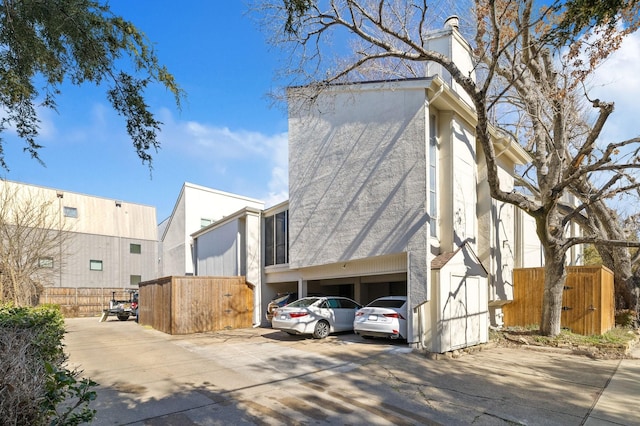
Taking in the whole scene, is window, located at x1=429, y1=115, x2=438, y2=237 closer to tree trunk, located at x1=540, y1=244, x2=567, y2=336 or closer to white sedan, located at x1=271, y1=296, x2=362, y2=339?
tree trunk, located at x1=540, y1=244, x2=567, y2=336

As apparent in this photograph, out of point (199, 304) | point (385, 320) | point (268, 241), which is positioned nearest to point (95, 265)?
point (199, 304)

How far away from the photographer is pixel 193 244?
24312 mm

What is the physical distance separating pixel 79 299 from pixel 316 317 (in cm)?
2109

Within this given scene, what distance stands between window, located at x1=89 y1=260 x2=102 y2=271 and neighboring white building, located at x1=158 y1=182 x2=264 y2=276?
5.14m

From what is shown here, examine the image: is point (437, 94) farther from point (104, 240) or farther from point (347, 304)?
point (104, 240)

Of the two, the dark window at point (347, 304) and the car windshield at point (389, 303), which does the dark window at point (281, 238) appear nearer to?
the dark window at point (347, 304)

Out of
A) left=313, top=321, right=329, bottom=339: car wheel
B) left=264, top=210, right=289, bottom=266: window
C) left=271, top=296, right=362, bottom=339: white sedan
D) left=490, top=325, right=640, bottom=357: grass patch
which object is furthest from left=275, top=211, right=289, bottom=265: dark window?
left=490, top=325, right=640, bottom=357: grass patch

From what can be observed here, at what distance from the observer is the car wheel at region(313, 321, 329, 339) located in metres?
12.7

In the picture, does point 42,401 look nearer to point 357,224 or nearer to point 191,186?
point 357,224

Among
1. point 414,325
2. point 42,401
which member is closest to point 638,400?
point 414,325

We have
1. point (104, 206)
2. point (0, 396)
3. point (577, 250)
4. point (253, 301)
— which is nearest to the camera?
point (0, 396)

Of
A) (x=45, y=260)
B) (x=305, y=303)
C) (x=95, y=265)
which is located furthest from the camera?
(x=95, y=265)

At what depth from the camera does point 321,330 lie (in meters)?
12.9

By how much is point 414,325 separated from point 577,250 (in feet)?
61.8
